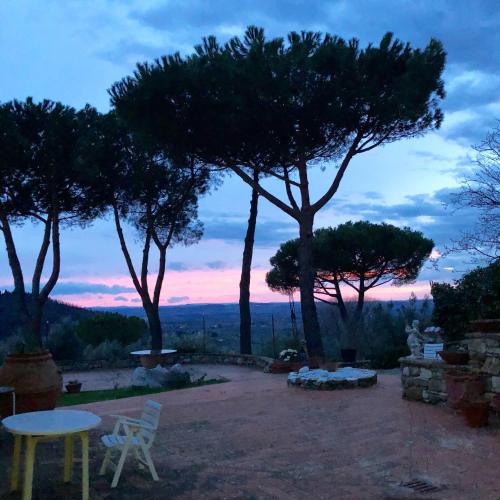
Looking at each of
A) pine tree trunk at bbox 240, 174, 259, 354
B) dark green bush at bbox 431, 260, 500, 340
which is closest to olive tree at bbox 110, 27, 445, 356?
pine tree trunk at bbox 240, 174, 259, 354

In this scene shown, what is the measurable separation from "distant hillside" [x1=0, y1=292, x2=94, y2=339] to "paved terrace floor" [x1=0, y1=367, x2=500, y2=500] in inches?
683

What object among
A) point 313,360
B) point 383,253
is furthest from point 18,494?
point 383,253

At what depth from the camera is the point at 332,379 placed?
27.7 ft

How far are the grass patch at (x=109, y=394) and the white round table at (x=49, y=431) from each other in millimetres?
5218

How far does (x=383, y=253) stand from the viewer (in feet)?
55.5

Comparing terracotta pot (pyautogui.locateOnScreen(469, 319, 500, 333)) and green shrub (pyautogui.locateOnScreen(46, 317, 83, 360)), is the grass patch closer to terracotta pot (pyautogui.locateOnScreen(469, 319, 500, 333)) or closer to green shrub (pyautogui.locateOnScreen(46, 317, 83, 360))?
terracotta pot (pyautogui.locateOnScreen(469, 319, 500, 333))

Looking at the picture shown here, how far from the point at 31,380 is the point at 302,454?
9.16 feet

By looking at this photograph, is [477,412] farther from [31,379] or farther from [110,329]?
[110,329]

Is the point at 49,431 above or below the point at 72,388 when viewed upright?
above

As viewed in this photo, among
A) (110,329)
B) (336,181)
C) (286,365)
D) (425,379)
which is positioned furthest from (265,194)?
(110,329)

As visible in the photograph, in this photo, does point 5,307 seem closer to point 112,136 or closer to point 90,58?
point 112,136

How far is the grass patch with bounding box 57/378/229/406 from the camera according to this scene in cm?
905

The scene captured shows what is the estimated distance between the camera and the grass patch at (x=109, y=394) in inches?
356

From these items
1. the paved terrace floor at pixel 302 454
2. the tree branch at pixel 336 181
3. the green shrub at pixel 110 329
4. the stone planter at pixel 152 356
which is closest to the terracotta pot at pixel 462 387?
the paved terrace floor at pixel 302 454
